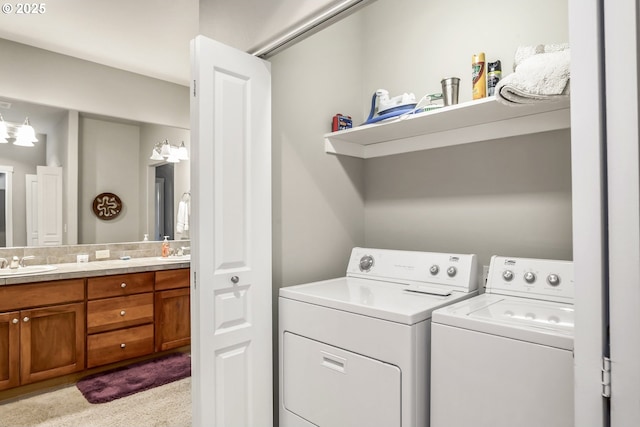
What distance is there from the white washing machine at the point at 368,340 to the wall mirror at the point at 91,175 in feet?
8.25

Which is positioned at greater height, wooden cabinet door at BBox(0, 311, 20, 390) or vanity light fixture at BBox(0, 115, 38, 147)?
vanity light fixture at BBox(0, 115, 38, 147)

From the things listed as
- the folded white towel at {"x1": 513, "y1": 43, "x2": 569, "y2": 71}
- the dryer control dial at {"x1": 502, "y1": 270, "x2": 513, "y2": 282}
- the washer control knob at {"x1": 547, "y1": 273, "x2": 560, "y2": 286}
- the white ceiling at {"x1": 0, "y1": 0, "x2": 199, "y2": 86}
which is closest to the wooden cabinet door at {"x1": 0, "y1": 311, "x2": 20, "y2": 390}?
the white ceiling at {"x1": 0, "y1": 0, "x2": 199, "y2": 86}

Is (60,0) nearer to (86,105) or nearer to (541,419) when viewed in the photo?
(86,105)

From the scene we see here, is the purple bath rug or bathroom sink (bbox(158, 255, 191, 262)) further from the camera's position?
bathroom sink (bbox(158, 255, 191, 262))

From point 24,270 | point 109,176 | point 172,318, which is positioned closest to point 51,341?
point 24,270

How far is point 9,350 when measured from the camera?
98.0 inches

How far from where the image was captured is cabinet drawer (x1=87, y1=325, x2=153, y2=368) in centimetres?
286

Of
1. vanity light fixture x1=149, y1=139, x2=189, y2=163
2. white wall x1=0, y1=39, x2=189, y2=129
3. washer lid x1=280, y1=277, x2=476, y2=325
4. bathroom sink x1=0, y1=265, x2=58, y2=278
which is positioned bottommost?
bathroom sink x1=0, y1=265, x2=58, y2=278

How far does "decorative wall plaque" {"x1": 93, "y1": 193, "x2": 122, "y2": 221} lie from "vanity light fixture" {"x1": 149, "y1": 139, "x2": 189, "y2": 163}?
55cm

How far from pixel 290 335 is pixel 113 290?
1922 mm

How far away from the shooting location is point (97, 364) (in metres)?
2.89

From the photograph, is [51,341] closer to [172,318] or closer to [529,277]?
[172,318]

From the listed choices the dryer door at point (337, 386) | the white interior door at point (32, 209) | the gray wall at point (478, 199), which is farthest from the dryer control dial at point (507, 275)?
the white interior door at point (32, 209)

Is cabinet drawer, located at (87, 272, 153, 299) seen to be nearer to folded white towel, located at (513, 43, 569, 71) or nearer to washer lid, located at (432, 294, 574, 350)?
washer lid, located at (432, 294, 574, 350)
